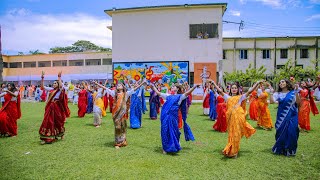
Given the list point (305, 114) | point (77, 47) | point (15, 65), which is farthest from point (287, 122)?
point (77, 47)

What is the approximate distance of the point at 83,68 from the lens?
1623 inches

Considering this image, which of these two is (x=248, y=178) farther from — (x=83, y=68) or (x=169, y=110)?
(x=83, y=68)

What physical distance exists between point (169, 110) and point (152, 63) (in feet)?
70.3

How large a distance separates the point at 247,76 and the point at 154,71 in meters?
13.5

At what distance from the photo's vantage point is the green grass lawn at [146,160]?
5.57 m

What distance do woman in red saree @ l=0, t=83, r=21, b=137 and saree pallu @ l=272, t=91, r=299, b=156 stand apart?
773 cm

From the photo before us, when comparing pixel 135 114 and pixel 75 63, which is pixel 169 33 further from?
pixel 75 63

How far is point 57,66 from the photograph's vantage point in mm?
42688

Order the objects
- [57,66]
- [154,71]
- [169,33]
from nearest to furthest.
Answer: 1. [154,71]
2. [169,33]
3. [57,66]

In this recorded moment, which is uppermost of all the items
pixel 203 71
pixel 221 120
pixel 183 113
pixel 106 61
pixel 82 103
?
pixel 106 61

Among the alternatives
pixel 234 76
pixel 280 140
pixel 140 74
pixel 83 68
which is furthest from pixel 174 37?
pixel 280 140

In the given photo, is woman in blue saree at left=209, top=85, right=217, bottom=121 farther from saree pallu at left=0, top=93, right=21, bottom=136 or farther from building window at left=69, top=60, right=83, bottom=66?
building window at left=69, top=60, right=83, bottom=66

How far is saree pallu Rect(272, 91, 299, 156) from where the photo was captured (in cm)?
687

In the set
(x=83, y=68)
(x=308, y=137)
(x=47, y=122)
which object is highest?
(x=83, y=68)
